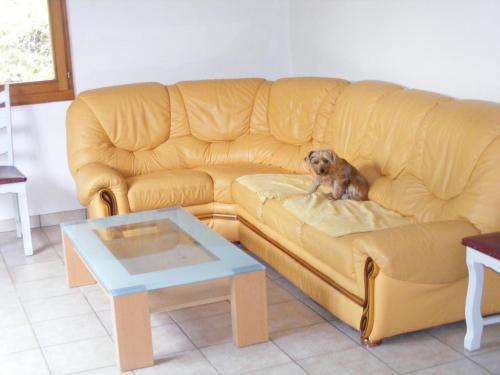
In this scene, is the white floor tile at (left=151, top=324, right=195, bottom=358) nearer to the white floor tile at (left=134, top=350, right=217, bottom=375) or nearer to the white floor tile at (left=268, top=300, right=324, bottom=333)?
the white floor tile at (left=134, top=350, right=217, bottom=375)

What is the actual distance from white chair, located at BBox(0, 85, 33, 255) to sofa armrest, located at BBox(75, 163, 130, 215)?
0.44m

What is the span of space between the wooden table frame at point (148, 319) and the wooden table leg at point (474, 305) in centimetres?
90

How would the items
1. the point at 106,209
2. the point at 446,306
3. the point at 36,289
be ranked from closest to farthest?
the point at 446,306
the point at 36,289
the point at 106,209

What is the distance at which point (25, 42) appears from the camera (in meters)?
5.57

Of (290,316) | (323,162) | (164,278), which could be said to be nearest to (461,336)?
(290,316)

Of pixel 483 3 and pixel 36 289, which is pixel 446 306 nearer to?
pixel 483 3

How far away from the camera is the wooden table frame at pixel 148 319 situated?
3.30 m

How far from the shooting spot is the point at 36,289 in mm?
4457

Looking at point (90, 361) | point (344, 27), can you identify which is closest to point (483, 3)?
point (344, 27)

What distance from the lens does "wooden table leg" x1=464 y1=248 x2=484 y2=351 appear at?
3287mm

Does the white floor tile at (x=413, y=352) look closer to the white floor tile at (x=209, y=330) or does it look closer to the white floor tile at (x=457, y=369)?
the white floor tile at (x=457, y=369)

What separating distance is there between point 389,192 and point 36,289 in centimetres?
209

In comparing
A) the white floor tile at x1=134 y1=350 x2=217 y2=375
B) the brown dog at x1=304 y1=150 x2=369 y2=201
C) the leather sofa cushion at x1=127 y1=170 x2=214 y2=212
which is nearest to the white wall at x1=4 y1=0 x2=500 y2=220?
the brown dog at x1=304 y1=150 x2=369 y2=201

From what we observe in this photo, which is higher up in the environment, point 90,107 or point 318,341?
point 90,107
